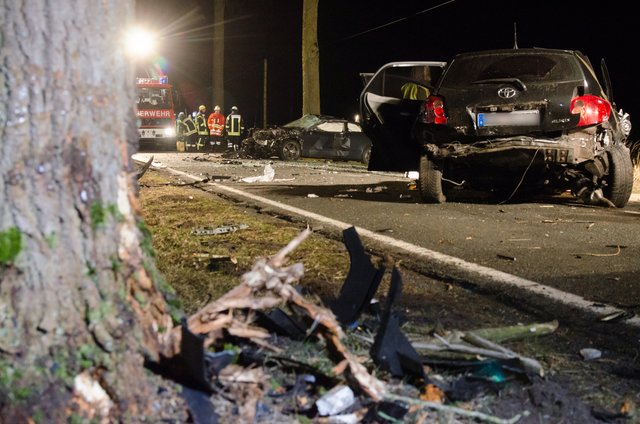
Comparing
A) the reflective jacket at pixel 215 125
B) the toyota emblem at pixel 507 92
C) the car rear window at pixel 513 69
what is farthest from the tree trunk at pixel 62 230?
the reflective jacket at pixel 215 125

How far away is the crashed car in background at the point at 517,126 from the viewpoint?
24.4ft

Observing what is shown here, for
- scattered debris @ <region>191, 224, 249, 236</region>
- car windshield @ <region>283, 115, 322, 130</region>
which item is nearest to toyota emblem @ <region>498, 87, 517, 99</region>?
scattered debris @ <region>191, 224, 249, 236</region>

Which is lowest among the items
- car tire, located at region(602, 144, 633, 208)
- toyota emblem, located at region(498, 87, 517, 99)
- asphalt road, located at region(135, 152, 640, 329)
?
asphalt road, located at region(135, 152, 640, 329)

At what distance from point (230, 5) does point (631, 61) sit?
64.6 feet

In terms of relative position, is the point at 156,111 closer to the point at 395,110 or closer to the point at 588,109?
the point at 395,110

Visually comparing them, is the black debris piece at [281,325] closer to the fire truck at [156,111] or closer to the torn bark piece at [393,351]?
the torn bark piece at [393,351]

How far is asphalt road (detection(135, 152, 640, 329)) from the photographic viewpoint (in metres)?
4.18

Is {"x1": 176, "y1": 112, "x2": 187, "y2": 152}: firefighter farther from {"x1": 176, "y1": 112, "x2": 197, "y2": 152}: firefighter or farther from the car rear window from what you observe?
the car rear window

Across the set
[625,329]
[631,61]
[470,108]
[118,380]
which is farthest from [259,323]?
[631,61]

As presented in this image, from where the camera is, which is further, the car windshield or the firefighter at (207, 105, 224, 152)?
the firefighter at (207, 105, 224, 152)

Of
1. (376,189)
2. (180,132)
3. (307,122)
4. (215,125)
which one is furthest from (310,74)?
(376,189)

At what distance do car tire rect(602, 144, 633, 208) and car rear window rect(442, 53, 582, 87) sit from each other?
94 cm

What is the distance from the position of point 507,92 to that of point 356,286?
197 inches

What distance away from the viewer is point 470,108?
7.66 m
